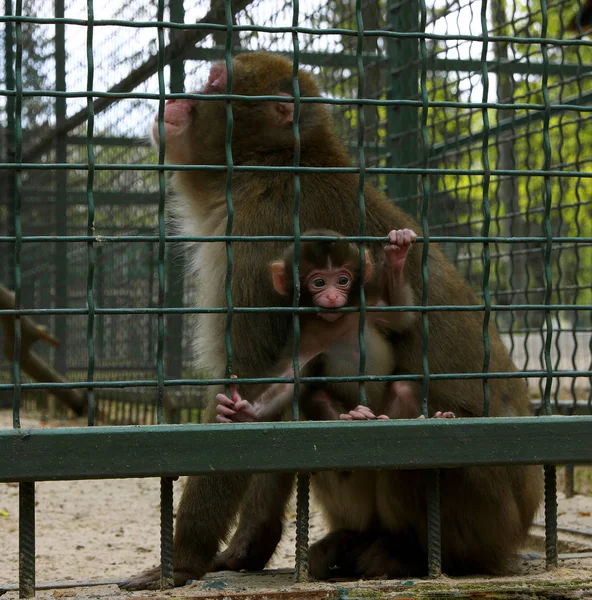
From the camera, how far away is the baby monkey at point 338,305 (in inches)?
128

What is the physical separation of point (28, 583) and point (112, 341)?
265 inches

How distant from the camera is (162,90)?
2.81m

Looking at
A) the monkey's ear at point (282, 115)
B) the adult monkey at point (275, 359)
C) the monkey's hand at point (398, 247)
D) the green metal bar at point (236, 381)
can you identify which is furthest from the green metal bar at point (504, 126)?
the green metal bar at point (236, 381)

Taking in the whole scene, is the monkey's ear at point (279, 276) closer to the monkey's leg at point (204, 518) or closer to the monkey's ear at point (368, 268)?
the monkey's ear at point (368, 268)

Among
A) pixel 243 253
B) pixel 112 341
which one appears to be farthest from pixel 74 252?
pixel 243 253

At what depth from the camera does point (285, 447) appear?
2816 mm

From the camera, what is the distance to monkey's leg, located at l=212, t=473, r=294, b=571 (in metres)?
3.79

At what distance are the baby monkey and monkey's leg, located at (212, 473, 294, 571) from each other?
60cm

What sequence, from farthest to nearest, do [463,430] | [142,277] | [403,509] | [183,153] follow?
[142,277] → [183,153] → [403,509] → [463,430]

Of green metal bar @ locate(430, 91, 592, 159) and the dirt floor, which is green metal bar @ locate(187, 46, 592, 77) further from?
the dirt floor

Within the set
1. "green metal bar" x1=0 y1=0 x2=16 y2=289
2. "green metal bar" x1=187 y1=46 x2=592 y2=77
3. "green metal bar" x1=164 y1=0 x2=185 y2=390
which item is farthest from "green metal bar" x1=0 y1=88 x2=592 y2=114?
"green metal bar" x1=0 y1=0 x2=16 y2=289

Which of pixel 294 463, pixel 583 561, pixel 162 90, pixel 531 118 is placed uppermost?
pixel 531 118

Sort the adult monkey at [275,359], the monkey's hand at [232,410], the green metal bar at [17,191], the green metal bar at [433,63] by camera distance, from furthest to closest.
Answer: the green metal bar at [433,63] < the adult monkey at [275,359] < the monkey's hand at [232,410] < the green metal bar at [17,191]

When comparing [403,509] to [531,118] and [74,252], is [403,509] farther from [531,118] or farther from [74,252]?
[74,252]
